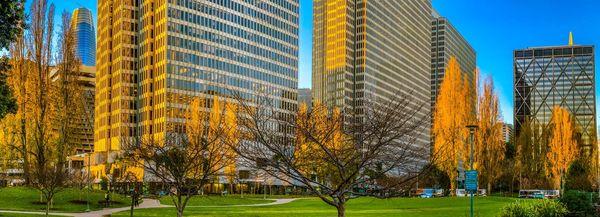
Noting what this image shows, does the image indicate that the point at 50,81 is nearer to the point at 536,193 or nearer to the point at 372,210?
the point at 372,210

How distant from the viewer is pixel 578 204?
35375 millimetres

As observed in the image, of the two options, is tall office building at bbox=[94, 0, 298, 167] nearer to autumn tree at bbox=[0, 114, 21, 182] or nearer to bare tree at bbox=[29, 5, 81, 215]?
autumn tree at bbox=[0, 114, 21, 182]

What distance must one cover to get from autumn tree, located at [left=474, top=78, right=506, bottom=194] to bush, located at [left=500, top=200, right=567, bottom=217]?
4164 cm

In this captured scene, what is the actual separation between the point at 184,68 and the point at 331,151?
13507cm

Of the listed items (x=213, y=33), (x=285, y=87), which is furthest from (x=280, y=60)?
(x=213, y=33)

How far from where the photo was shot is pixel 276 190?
472 ft

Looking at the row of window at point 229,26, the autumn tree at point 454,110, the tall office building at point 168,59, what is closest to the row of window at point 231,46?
the tall office building at point 168,59

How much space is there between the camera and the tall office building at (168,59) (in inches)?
5812

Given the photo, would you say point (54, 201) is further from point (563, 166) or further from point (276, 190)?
point (276, 190)

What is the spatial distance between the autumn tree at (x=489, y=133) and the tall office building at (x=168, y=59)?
3121 inches

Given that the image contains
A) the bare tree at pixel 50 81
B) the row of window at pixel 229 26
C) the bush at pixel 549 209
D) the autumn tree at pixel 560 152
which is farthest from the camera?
the row of window at pixel 229 26

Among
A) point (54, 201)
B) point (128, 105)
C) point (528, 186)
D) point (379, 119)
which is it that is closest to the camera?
point (379, 119)

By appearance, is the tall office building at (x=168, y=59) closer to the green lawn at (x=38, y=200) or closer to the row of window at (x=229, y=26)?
the row of window at (x=229, y=26)

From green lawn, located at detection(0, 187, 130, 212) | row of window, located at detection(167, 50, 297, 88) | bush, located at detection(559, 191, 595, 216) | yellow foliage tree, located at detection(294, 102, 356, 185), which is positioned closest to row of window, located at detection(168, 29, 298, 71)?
row of window, located at detection(167, 50, 297, 88)
